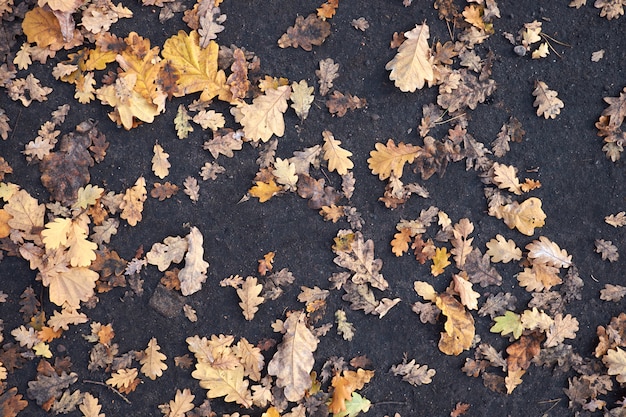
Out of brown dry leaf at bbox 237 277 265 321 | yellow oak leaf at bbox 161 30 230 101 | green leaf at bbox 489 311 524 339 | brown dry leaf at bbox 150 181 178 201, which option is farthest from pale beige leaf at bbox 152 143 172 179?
green leaf at bbox 489 311 524 339

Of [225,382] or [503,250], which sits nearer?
[225,382]

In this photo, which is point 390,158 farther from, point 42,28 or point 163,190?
point 42,28

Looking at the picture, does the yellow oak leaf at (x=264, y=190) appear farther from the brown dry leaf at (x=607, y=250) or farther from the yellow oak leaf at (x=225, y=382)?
the brown dry leaf at (x=607, y=250)

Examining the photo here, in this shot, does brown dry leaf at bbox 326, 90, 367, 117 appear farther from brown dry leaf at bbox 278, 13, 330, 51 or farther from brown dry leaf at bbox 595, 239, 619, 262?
brown dry leaf at bbox 595, 239, 619, 262

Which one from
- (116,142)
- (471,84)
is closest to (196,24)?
(116,142)

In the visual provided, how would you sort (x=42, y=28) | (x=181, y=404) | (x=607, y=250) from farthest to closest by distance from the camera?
(x=607, y=250)
(x=181, y=404)
(x=42, y=28)

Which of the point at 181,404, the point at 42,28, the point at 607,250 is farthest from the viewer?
the point at 607,250

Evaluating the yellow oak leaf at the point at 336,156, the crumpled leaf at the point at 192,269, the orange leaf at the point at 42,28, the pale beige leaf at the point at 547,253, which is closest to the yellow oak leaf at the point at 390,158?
the yellow oak leaf at the point at 336,156

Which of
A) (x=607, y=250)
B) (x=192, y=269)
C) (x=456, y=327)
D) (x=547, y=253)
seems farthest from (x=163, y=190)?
(x=607, y=250)
